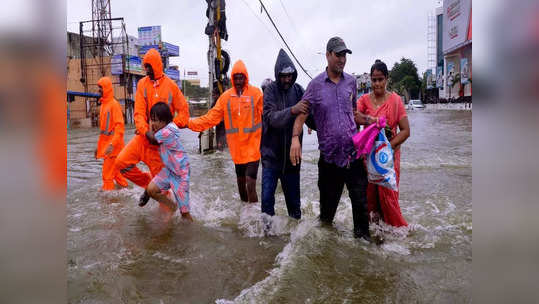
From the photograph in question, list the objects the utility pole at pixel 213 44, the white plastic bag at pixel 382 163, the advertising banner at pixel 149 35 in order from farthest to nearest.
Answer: the advertising banner at pixel 149 35 → the utility pole at pixel 213 44 → the white plastic bag at pixel 382 163

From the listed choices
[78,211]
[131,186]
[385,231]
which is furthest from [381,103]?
[131,186]

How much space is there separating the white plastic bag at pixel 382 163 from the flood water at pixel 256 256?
0.62 meters

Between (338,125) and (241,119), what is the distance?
1594 mm

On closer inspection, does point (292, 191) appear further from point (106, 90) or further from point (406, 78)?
point (406, 78)

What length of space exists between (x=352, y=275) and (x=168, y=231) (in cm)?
217

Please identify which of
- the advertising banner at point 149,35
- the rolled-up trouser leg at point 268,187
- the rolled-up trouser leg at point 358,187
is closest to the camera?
the rolled-up trouser leg at point 358,187

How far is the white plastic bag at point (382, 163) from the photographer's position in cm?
345

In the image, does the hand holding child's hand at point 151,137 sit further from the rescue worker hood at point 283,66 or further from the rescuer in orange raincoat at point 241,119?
the rescue worker hood at point 283,66

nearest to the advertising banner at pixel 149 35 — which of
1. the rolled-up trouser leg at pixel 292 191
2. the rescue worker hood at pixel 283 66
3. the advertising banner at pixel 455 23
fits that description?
the advertising banner at pixel 455 23

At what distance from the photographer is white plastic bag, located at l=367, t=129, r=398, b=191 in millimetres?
3449

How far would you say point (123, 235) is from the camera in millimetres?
4172

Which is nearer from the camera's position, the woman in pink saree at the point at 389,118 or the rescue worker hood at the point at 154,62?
the woman in pink saree at the point at 389,118

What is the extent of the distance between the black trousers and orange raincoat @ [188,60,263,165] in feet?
3.89
